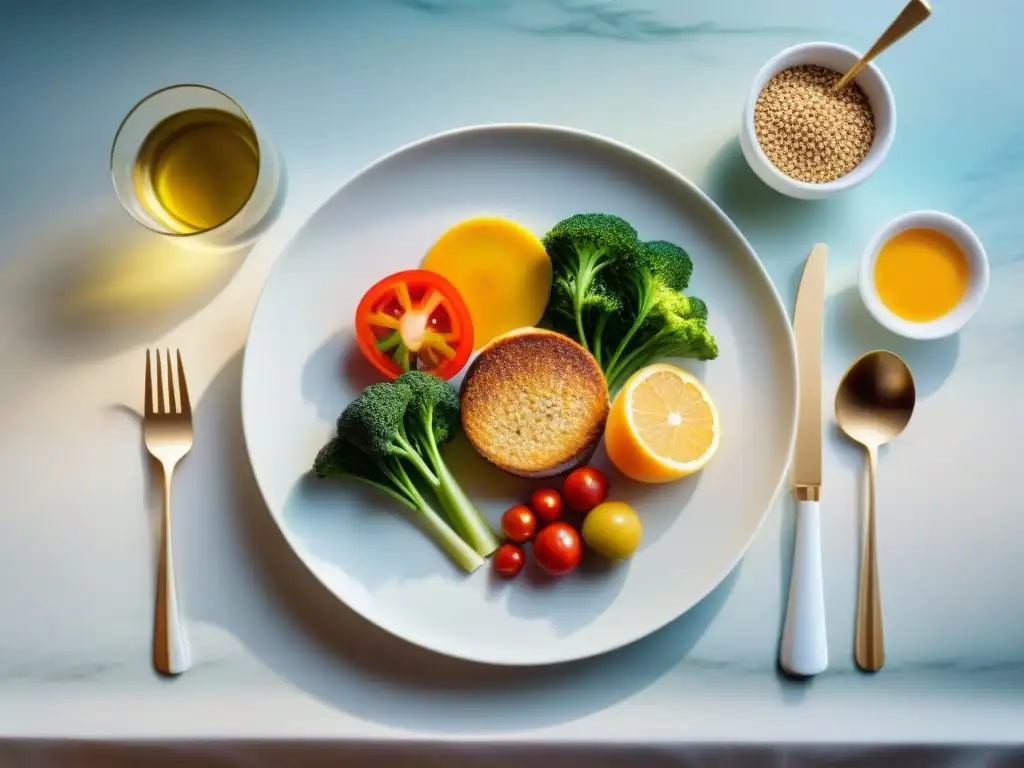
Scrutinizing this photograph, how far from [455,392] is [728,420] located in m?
0.53

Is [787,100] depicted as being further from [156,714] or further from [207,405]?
[156,714]

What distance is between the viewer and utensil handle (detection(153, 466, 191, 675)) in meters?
1.71

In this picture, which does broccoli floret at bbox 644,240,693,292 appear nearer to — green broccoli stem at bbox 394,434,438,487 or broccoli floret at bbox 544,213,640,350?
broccoli floret at bbox 544,213,640,350

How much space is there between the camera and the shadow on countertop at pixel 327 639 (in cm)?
169

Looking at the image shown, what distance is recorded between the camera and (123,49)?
1895 mm

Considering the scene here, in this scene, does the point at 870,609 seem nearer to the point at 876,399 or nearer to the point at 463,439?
the point at 876,399

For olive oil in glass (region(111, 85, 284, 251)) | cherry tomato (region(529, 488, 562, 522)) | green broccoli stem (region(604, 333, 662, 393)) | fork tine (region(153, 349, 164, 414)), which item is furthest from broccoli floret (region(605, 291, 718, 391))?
fork tine (region(153, 349, 164, 414))

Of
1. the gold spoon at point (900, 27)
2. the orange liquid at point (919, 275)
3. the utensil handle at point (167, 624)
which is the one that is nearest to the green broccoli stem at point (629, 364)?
the orange liquid at point (919, 275)

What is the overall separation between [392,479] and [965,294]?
3.82 feet

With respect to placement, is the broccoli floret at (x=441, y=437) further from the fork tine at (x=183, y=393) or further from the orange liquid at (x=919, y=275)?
the orange liquid at (x=919, y=275)

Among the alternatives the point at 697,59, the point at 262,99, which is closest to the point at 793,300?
the point at 697,59

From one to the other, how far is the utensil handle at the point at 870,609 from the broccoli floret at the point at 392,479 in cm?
74

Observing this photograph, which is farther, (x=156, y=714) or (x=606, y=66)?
(x=606, y=66)

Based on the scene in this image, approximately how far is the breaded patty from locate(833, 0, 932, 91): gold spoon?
77 centimetres
